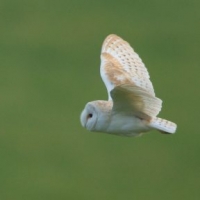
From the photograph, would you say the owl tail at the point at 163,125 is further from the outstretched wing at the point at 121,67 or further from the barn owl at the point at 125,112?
the outstretched wing at the point at 121,67

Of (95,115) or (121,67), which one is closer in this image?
(95,115)

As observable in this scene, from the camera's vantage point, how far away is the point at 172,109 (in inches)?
536

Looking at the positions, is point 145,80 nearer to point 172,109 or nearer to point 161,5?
point 172,109

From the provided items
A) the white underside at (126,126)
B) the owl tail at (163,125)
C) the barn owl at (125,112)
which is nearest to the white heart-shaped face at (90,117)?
the barn owl at (125,112)

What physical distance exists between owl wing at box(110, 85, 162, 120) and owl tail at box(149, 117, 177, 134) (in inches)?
2.2

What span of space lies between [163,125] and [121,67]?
3.39 feet

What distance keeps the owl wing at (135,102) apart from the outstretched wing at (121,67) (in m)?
0.16

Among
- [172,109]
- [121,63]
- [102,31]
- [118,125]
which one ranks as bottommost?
[118,125]

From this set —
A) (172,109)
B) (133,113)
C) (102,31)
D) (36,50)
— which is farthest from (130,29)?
(133,113)

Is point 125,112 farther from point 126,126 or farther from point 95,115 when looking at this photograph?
point 95,115

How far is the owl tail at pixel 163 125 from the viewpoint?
8.18m

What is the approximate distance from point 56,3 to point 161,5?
56.9 inches

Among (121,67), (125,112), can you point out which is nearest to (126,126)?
(125,112)

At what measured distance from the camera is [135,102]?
8273 mm
